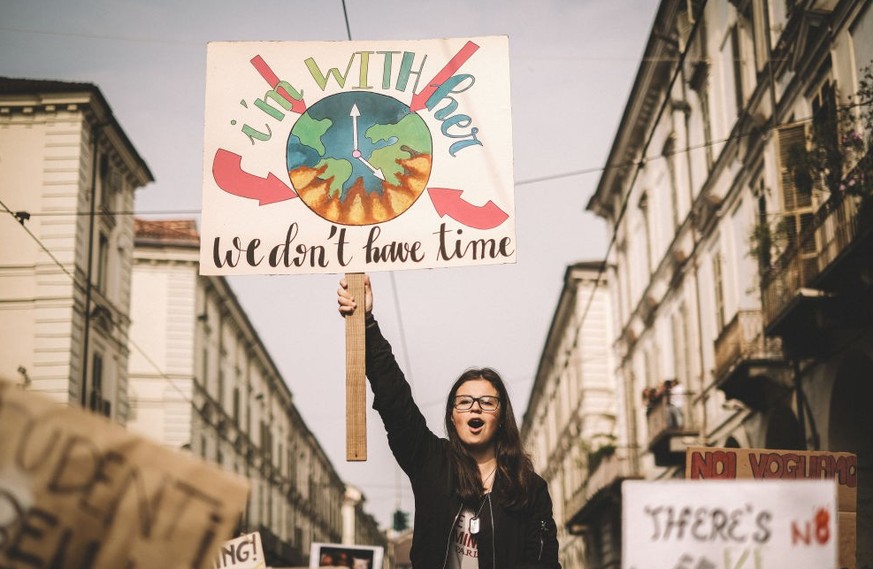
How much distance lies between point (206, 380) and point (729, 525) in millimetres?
39568

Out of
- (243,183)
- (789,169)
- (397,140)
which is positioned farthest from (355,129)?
(789,169)

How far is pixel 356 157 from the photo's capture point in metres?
5.45

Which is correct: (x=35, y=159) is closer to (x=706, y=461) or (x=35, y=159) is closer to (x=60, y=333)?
(x=60, y=333)

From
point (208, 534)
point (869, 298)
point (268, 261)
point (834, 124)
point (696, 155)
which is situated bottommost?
point (208, 534)

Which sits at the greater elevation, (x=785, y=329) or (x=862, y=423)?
(x=785, y=329)

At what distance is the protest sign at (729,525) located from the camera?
346cm

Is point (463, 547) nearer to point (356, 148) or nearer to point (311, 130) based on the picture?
point (356, 148)

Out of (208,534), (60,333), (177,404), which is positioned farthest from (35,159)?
(208,534)

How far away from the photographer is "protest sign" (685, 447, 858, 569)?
5.53m

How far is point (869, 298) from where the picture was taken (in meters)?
14.3

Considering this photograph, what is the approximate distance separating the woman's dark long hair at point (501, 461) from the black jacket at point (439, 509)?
31mm

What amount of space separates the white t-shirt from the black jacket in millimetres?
27

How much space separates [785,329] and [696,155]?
29.7 feet

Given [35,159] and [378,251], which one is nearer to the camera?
[378,251]
